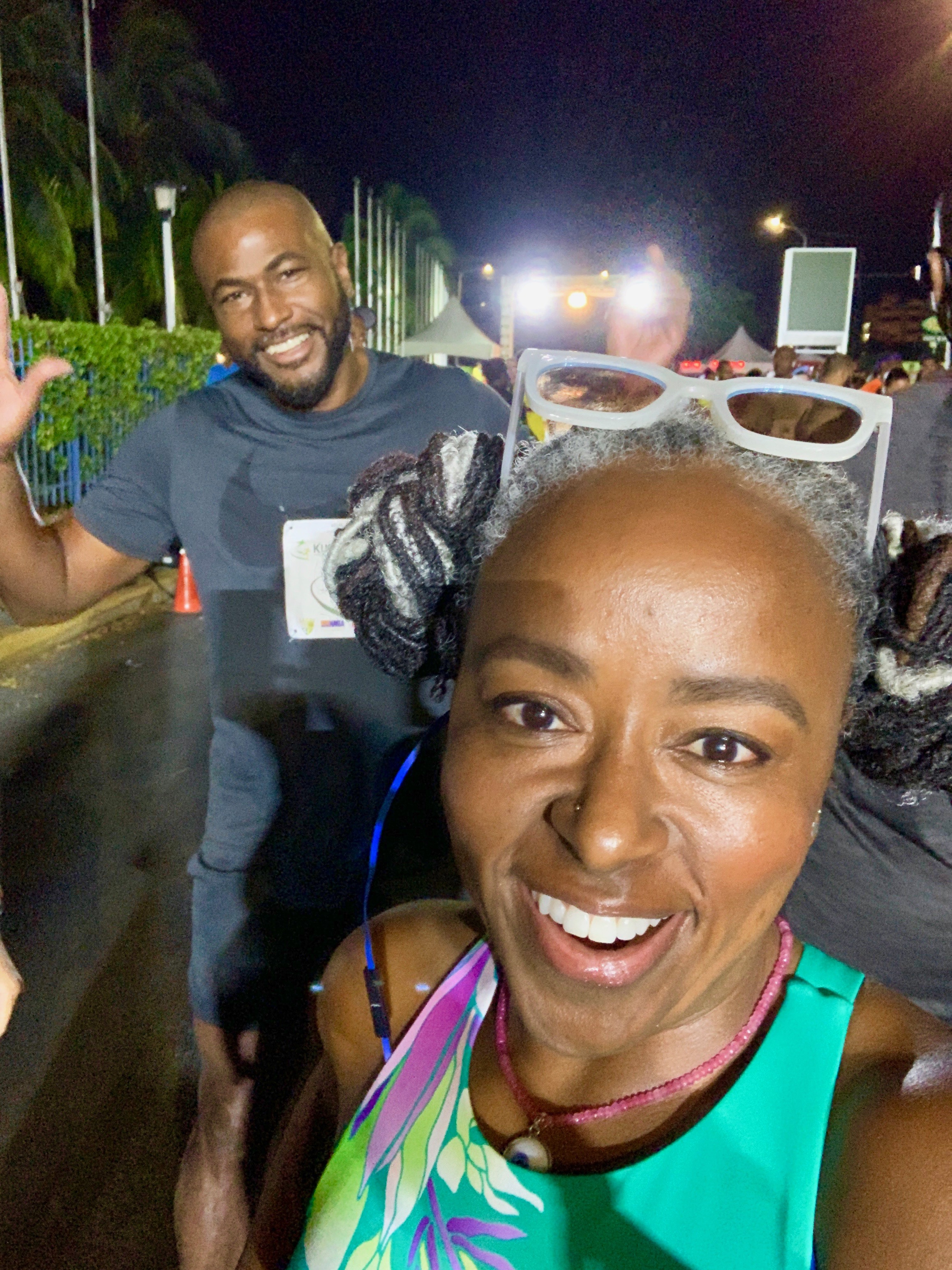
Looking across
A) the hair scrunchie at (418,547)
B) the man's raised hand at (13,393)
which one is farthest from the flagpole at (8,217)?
the hair scrunchie at (418,547)

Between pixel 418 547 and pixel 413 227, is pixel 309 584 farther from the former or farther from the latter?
pixel 413 227

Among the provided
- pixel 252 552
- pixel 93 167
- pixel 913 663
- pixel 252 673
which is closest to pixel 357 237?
pixel 93 167

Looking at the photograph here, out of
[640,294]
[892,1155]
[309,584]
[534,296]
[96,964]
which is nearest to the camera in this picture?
[892,1155]

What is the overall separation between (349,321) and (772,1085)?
2.23 metres

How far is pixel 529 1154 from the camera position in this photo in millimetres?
1128

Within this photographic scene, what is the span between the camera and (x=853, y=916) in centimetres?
172

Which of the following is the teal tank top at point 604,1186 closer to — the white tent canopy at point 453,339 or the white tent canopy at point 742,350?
the white tent canopy at point 453,339

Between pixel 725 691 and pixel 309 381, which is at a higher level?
pixel 309 381

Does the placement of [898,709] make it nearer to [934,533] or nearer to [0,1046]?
[934,533]

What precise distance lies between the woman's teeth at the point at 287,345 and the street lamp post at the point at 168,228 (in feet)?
36.9

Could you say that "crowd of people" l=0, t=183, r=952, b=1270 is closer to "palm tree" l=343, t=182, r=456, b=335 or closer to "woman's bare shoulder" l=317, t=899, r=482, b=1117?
→ "woman's bare shoulder" l=317, t=899, r=482, b=1117

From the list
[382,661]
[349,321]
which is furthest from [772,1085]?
[349,321]

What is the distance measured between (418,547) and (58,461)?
9868 millimetres

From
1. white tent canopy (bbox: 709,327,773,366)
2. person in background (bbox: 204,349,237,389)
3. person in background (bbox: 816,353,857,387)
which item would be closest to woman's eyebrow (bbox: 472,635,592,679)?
person in background (bbox: 204,349,237,389)
